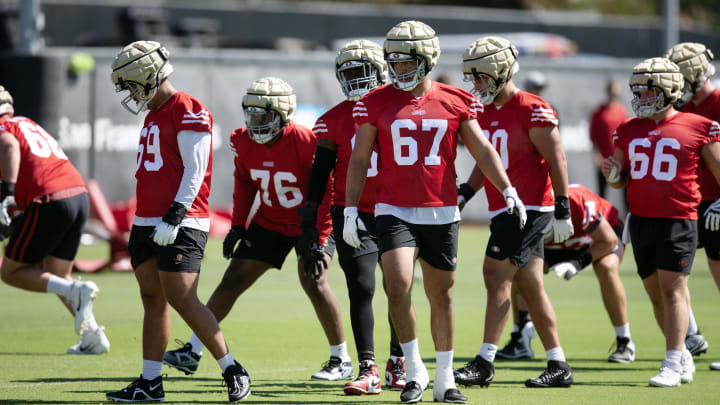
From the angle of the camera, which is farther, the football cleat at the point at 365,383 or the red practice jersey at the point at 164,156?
the football cleat at the point at 365,383

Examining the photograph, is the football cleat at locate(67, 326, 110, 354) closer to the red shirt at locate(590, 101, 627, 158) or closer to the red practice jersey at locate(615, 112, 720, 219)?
the red practice jersey at locate(615, 112, 720, 219)

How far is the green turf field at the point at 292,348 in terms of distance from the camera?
25.4ft

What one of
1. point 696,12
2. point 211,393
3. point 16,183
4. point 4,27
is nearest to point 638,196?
point 211,393

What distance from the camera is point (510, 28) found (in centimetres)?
3528

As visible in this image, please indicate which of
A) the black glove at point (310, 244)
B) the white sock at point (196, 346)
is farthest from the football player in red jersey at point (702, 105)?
the white sock at point (196, 346)

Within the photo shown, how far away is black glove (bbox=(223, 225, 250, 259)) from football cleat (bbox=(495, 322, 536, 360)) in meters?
2.43

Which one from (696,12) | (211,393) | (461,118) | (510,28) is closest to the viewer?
(461,118)

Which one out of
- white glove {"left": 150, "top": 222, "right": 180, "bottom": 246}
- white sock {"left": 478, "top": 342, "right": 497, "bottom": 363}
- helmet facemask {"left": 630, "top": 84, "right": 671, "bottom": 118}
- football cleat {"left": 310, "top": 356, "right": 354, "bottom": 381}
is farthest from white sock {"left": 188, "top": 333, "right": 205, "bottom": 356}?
helmet facemask {"left": 630, "top": 84, "right": 671, "bottom": 118}

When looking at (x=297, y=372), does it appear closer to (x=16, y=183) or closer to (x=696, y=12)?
(x=16, y=183)

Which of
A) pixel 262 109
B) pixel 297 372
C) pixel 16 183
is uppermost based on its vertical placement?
pixel 262 109

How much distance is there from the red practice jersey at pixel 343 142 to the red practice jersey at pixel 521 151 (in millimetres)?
836

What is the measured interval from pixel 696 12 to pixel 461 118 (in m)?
46.7

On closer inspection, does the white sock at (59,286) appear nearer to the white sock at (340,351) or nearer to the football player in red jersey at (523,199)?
the white sock at (340,351)

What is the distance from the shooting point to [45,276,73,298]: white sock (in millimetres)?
9398
